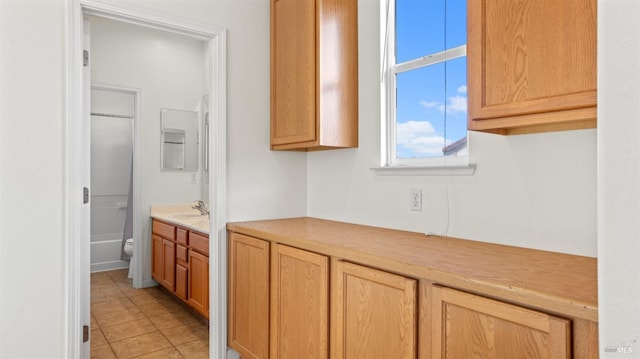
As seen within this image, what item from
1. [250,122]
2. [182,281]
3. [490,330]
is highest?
[250,122]

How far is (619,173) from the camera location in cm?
57

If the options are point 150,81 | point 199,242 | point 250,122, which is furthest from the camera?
point 150,81

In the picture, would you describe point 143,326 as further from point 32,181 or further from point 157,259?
point 32,181

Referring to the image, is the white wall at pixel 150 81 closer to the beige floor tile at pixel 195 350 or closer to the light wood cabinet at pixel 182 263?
the light wood cabinet at pixel 182 263

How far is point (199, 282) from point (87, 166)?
1.33 metres

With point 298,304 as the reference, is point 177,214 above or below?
above

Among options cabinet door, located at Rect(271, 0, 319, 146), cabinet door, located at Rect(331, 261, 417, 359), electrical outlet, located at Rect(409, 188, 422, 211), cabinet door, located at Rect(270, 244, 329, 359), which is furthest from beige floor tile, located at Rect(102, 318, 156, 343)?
electrical outlet, located at Rect(409, 188, 422, 211)

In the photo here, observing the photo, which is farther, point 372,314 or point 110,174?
point 110,174

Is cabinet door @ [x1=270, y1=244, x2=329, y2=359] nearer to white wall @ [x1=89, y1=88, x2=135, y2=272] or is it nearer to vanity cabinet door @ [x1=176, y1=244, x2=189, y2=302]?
vanity cabinet door @ [x1=176, y1=244, x2=189, y2=302]

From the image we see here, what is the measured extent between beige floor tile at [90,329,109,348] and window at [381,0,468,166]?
235cm

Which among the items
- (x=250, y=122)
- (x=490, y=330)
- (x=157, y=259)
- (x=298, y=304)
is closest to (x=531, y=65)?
(x=490, y=330)

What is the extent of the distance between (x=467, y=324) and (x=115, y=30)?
462 centimetres

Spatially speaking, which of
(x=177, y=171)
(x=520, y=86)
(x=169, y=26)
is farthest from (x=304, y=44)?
(x=177, y=171)

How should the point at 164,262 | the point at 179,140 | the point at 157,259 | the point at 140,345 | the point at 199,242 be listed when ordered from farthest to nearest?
the point at 179,140 → the point at 157,259 → the point at 164,262 → the point at 199,242 → the point at 140,345
